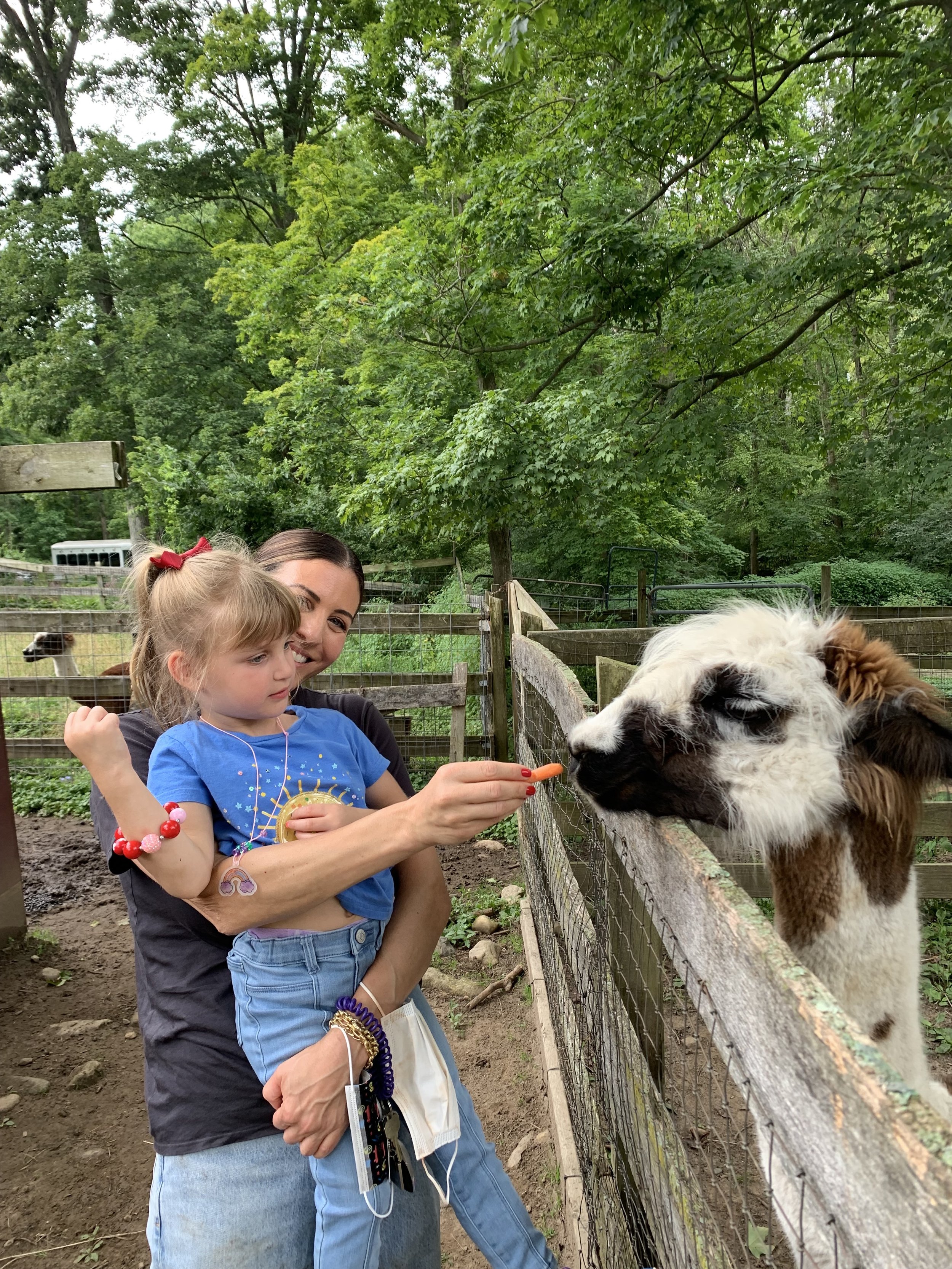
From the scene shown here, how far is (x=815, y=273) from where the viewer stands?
679cm

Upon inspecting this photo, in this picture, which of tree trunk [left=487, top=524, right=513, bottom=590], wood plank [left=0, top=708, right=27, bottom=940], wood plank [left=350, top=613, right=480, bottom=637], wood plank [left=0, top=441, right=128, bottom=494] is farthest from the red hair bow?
tree trunk [left=487, top=524, right=513, bottom=590]

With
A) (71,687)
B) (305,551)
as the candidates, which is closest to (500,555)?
(71,687)

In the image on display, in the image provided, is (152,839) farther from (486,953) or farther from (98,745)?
(486,953)

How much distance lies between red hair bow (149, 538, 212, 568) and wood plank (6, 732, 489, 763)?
5.88 meters

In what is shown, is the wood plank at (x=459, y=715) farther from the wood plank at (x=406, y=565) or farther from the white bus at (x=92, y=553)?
the white bus at (x=92, y=553)

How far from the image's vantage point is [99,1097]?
11.7ft

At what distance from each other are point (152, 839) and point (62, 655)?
7846 millimetres

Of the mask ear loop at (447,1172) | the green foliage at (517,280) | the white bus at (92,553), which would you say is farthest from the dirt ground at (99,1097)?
the white bus at (92,553)

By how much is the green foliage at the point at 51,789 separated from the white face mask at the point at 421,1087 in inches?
268

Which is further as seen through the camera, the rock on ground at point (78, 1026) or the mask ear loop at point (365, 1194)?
the rock on ground at point (78, 1026)

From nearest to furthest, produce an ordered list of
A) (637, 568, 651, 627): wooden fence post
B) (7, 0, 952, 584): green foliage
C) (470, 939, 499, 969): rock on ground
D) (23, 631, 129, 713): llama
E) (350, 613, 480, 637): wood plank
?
(470, 939, 499, 969): rock on ground < (7, 0, 952, 584): green foliage < (23, 631, 129, 713): llama < (350, 613, 480, 637): wood plank < (637, 568, 651, 627): wooden fence post

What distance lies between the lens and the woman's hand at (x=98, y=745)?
1.24 metres

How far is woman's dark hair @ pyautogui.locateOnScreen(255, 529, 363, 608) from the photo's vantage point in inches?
80.0

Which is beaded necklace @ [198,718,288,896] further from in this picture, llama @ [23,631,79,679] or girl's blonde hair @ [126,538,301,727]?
llama @ [23,631,79,679]
